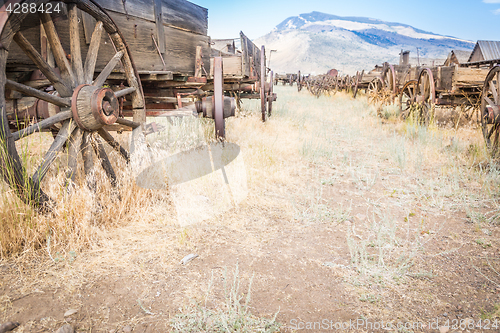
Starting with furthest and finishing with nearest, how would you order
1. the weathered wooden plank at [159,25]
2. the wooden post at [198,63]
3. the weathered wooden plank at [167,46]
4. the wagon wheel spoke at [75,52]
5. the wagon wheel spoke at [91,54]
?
the wooden post at [198,63], the weathered wooden plank at [159,25], the weathered wooden plank at [167,46], the wagon wheel spoke at [91,54], the wagon wheel spoke at [75,52]

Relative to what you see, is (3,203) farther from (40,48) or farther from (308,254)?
(308,254)

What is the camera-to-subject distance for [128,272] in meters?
1.75

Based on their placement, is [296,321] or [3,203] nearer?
[296,321]

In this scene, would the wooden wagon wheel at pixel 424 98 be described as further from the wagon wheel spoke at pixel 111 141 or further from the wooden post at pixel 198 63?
the wagon wheel spoke at pixel 111 141

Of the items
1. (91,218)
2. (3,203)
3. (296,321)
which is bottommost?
(296,321)

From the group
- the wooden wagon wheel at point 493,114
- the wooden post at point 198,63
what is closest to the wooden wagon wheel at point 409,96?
the wooden wagon wheel at point 493,114

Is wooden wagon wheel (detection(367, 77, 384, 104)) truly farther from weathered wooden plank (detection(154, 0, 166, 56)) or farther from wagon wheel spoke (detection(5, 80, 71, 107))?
wagon wheel spoke (detection(5, 80, 71, 107))

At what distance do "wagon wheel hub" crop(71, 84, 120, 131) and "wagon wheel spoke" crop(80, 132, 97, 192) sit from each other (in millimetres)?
100

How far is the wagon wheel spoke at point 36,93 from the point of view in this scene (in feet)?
5.52

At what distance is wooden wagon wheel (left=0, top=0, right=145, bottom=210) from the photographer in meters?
1.62

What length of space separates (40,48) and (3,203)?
4.22 ft

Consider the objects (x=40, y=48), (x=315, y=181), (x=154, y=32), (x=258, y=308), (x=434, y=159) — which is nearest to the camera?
(x=258, y=308)

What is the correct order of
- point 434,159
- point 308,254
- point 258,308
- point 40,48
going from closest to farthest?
point 258,308, point 308,254, point 40,48, point 434,159

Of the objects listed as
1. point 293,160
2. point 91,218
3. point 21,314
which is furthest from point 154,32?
point 21,314
